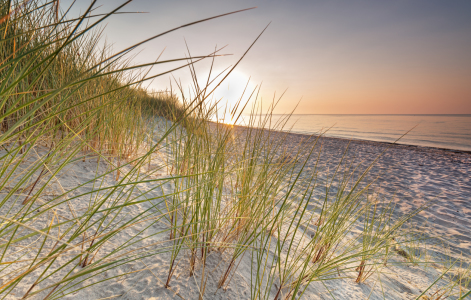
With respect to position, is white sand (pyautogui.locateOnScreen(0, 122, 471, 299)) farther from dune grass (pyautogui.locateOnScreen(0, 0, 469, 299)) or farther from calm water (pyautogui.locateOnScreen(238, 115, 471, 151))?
calm water (pyautogui.locateOnScreen(238, 115, 471, 151))

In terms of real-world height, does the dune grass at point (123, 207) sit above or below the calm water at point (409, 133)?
below

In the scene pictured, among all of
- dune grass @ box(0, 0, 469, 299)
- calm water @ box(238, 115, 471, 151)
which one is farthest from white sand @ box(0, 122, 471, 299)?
calm water @ box(238, 115, 471, 151)

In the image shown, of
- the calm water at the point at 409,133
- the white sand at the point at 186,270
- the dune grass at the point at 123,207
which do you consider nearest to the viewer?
the dune grass at the point at 123,207

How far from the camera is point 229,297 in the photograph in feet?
Result: 3.18

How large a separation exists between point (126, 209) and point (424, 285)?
2.09 meters

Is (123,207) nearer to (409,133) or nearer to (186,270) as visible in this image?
(186,270)

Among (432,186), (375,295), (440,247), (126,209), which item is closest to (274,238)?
(375,295)

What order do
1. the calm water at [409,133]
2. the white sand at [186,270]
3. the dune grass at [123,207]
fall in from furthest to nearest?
the calm water at [409,133]
the white sand at [186,270]
the dune grass at [123,207]

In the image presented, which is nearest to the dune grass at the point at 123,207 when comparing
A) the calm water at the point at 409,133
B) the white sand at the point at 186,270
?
the white sand at the point at 186,270

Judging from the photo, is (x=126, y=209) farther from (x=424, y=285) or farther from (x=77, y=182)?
(x=424, y=285)

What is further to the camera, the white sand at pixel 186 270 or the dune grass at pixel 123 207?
the white sand at pixel 186 270

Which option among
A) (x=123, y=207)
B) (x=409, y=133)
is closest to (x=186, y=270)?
(x=123, y=207)

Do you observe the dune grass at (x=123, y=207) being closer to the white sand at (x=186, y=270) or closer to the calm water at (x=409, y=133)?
the white sand at (x=186, y=270)

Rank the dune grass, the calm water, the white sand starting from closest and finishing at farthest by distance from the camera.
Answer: the dune grass, the white sand, the calm water
